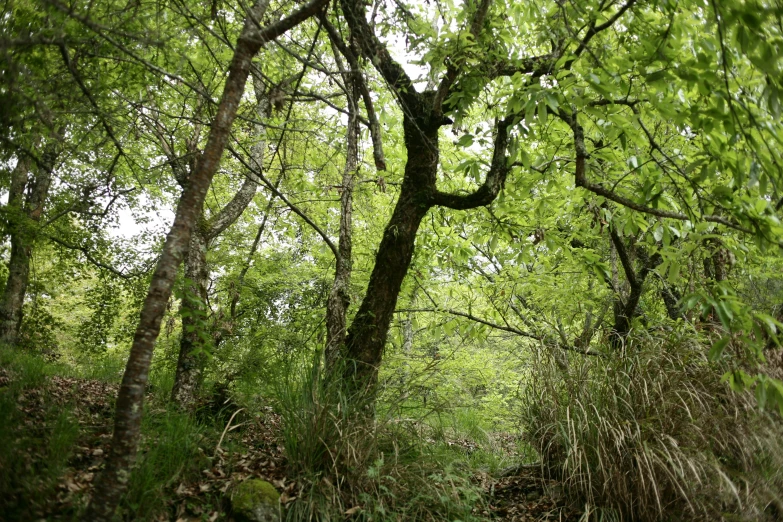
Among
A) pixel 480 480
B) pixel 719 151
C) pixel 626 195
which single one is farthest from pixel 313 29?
pixel 480 480

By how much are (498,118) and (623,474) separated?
10.1 feet

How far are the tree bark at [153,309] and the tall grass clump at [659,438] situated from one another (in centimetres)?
280

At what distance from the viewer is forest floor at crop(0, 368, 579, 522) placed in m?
2.22

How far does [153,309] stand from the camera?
2039 millimetres

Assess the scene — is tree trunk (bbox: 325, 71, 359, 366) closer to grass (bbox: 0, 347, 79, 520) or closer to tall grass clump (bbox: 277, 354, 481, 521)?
tall grass clump (bbox: 277, 354, 481, 521)

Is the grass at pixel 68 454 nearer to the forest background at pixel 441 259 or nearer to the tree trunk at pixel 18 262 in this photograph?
the forest background at pixel 441 259

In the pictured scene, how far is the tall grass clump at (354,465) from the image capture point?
2828 millimetres

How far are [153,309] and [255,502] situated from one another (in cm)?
132

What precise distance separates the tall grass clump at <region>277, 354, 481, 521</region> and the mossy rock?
106mm

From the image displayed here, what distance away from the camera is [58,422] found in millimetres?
2736

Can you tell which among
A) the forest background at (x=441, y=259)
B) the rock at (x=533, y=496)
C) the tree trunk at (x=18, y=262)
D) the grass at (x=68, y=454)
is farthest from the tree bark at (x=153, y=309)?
the tree trunk at (x=18, y=262)

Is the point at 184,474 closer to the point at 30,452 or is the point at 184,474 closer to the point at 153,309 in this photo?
the point at 30,452

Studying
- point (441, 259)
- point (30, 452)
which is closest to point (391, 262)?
point (441, 259)

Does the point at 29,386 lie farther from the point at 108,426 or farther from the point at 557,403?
the point at 557,403
